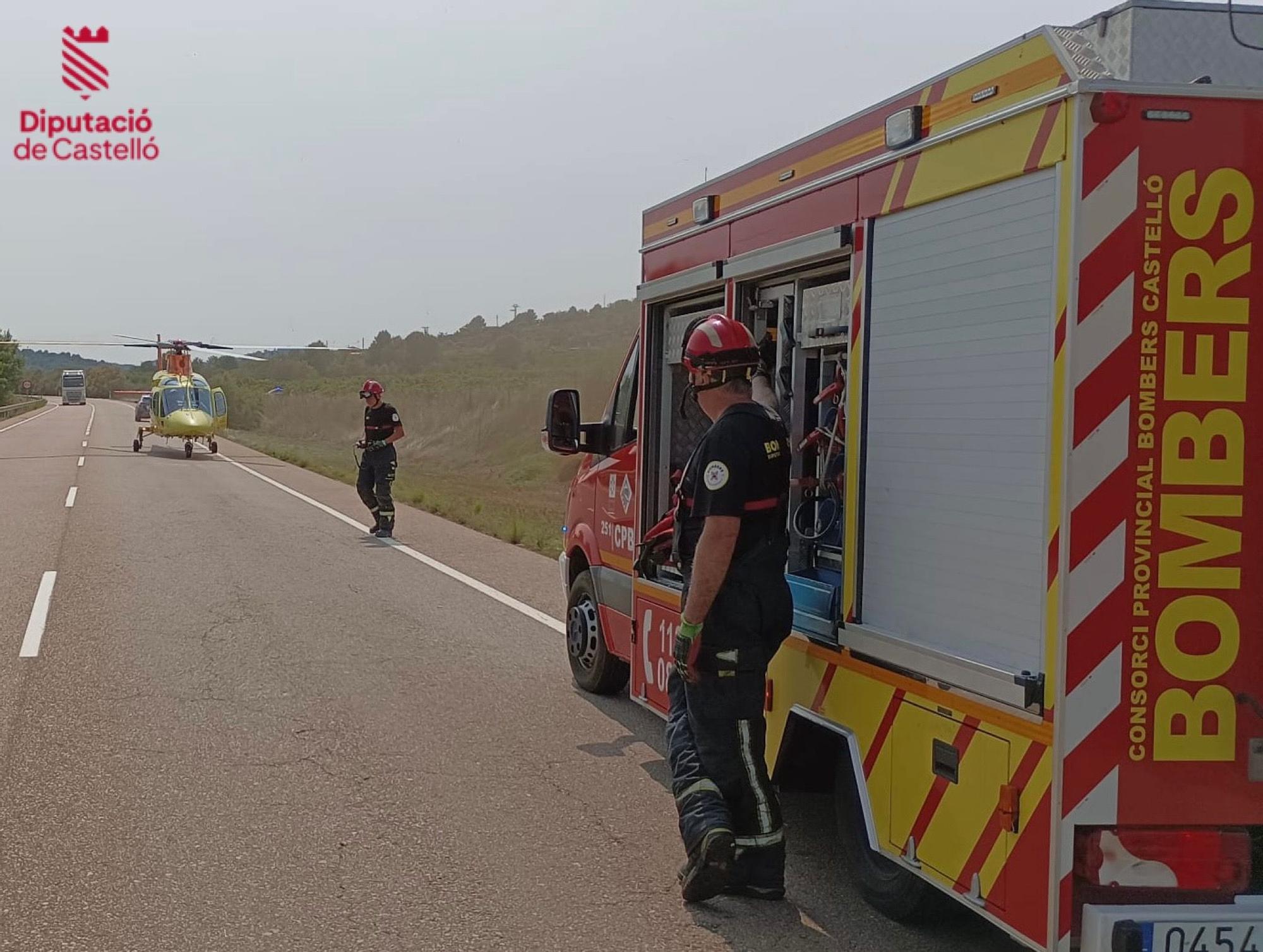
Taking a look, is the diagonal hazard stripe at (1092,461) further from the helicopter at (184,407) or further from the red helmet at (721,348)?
the helicopter at (184,407)

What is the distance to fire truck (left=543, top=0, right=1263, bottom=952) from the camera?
11.3ft

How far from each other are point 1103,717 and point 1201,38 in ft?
6.15

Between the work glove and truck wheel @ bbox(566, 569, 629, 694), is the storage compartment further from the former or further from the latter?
truck wheel @ bbox(566, 569, 629, 694)

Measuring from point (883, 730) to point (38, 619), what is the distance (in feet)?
26.7

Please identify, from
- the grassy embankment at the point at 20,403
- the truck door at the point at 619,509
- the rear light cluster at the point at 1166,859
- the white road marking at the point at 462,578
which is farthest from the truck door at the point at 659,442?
the grassy embankment at the point at 20,403

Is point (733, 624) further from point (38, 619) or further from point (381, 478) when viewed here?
point (381, 478)

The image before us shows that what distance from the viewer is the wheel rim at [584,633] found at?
7.84 meters

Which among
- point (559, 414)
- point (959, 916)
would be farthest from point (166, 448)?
point (959, 916)

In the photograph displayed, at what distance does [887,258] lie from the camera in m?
4.34

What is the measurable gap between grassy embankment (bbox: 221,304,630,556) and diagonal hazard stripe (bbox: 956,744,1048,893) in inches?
478

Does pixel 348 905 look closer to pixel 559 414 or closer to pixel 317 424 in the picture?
pixel 559 414

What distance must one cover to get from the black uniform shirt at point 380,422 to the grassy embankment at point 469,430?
2067mm

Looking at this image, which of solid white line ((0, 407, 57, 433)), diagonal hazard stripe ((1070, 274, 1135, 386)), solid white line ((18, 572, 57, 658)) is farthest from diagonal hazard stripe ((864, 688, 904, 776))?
solid white line ((0, 407, 57, 433))

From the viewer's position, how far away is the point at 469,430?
56312mm
